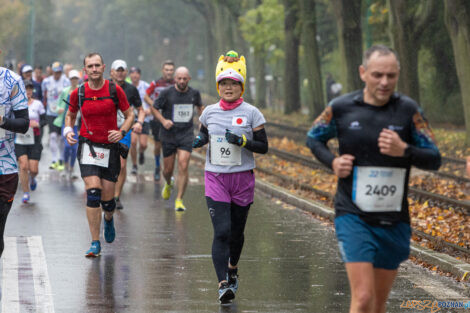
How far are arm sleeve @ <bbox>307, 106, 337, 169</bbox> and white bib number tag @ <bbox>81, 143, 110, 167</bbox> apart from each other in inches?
171

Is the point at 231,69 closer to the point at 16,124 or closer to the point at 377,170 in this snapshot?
the point at 16,124

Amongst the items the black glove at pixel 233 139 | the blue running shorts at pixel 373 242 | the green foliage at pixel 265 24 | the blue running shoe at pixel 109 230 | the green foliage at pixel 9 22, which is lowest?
the blue running shoe at pixel 109 230

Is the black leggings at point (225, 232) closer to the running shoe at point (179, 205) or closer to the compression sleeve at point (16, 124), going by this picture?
the compression sleeve at point (16, 124)

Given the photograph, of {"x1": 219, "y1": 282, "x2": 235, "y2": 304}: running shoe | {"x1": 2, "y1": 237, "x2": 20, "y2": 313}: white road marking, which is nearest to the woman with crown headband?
{"x1": 219, "y1": 282, "x2": 235, "y2": 304}: running shoe

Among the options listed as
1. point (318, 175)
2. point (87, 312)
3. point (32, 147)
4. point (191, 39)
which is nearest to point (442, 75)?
point (318, 175)

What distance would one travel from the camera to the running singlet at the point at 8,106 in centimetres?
794

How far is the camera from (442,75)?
38.3m

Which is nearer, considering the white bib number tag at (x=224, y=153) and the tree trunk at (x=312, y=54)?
the white bib number tag at (x=224, y=153)

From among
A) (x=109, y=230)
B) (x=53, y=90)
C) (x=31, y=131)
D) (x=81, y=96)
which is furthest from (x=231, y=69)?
(x=53, y=90)

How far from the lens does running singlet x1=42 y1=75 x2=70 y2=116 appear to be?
20.1 meters

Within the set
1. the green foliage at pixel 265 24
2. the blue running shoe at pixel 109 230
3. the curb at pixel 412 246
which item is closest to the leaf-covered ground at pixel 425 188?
the curb at pixel 412 246

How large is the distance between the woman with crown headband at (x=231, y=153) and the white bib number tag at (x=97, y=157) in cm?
187

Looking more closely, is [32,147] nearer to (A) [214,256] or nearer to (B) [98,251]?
(B) [98,251]

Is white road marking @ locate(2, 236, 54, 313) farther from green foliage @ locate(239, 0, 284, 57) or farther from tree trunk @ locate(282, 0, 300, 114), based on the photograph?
green foliage @ locate(239, 0, 284, 57)
